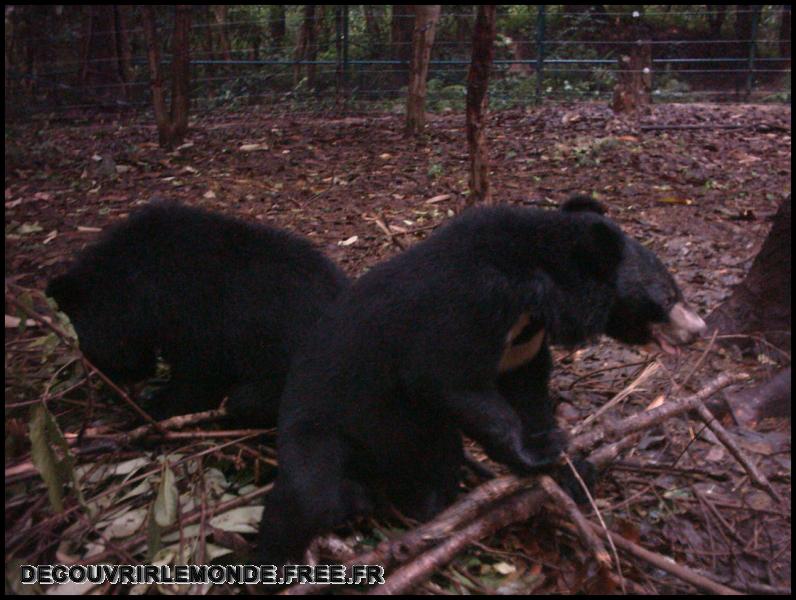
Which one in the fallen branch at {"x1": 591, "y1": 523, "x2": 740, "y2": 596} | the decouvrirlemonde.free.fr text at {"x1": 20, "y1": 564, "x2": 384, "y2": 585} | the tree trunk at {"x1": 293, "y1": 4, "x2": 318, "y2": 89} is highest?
the tree trunk at {"x1": 293, "y1": 4, "x2": 318, "y2": 89}

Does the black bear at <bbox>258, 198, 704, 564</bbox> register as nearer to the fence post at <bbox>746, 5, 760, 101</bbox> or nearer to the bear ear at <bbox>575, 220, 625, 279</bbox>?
the bear ear at <bbox>575, 220, 625, 279</bbox>

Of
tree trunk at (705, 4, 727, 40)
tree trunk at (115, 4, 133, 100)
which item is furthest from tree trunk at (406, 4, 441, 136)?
tree trunk at (705, 4, 727, 40)

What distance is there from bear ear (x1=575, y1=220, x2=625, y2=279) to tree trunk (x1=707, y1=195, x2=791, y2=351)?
4.49 ft

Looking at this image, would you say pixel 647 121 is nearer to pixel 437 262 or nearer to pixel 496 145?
pixel 496 145

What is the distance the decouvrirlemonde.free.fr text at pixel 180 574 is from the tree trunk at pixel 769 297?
241 centimetres

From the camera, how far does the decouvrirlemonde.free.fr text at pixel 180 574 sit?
2.39m

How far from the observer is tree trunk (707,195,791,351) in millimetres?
3703

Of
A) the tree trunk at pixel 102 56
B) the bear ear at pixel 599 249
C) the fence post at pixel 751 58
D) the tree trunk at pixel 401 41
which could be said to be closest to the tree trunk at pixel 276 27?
the tree trunk at pixel 401 41

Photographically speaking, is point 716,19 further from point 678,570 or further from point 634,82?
point 678,570

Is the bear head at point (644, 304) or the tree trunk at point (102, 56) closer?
the bear head at point (644, 304)

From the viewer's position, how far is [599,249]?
2.68m

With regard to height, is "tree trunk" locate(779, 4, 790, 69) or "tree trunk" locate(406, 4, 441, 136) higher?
"tree trunk" locate(779, 4, 790, 69)

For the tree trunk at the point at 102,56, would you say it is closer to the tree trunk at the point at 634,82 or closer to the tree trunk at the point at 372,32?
the tree trunk at the point at 372,32

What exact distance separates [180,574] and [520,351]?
1.40m
